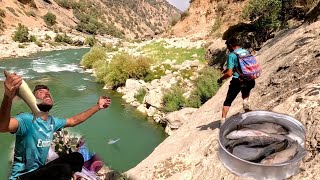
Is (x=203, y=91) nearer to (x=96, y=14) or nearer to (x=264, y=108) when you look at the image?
(x=264, y=108)

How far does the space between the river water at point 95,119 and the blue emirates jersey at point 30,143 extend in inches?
164

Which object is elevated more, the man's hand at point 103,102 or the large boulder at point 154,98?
the man's hand at point 103,102

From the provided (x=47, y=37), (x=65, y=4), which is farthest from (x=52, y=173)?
(x=65, y=4)

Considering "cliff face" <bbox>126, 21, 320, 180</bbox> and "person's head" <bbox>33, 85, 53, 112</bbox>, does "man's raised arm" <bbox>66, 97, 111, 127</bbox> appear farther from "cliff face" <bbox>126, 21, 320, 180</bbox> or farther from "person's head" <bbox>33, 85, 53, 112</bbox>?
"cliff face" <bbox>126, 21, 320, 180</bbox>

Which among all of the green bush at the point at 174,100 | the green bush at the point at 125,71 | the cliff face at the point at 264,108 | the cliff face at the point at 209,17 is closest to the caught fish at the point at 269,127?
the cliff face at the point at 264,108

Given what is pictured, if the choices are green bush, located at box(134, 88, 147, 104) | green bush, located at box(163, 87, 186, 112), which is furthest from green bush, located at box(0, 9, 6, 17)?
green bush, located at box(163, 87, 186, 112)

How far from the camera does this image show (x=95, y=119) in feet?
59.0

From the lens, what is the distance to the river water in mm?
14094

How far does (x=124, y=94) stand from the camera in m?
23.2

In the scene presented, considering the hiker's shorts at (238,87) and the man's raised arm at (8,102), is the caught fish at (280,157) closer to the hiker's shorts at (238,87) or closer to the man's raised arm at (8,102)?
the hiker's shorts at (238,87)

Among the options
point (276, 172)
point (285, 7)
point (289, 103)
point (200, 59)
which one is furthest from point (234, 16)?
point (276, 172)

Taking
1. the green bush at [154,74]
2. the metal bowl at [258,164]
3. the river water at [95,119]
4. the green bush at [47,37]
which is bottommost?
the river water at [95,119]

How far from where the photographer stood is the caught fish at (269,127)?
595cm

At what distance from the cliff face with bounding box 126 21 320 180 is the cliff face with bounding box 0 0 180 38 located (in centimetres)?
5009
